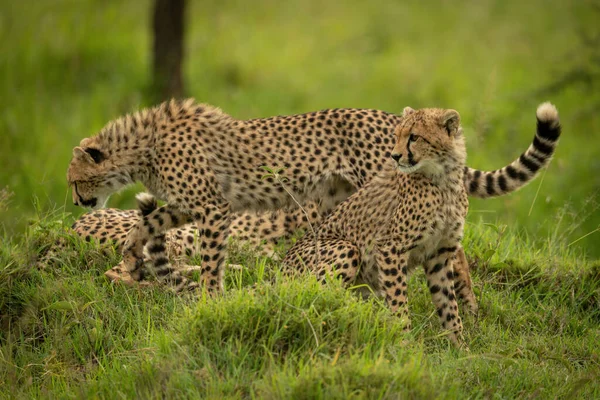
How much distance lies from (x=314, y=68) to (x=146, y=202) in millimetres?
7081

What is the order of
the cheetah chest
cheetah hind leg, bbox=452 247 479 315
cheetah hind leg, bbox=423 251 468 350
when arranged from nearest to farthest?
1. the cheetah chest
2. cheetah hind leg, bbox=423 251 468 350
3. cheetah hind leg, bbox=452 247 479 315

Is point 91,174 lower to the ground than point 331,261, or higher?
higher

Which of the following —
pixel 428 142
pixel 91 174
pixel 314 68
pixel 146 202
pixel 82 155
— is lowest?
pixel 146 202

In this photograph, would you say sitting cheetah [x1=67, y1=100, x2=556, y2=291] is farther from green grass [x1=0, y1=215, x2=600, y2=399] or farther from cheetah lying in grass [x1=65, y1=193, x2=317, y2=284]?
green grass [x1=0, y1=215, x2=600, y2=399]

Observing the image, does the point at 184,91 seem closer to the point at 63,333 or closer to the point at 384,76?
the point at 384,76

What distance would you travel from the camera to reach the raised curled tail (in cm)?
468

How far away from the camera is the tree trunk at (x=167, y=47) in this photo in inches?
403

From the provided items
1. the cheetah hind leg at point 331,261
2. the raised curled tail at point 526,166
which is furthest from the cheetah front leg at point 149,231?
the raised curled tail at point 526,166

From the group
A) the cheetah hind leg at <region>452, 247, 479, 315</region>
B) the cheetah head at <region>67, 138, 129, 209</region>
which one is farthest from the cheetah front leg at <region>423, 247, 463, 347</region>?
the cheetah head at <region>67, 138, 129, 209</region>

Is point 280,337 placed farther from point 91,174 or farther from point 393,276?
point 91,174

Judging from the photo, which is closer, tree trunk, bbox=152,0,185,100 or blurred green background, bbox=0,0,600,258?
blurred green background, bbox=0,0,600,258

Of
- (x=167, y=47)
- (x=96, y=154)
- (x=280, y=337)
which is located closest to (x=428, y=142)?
(x=280, y=337)

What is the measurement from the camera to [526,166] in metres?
4.92

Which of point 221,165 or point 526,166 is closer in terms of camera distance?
point 526,166
